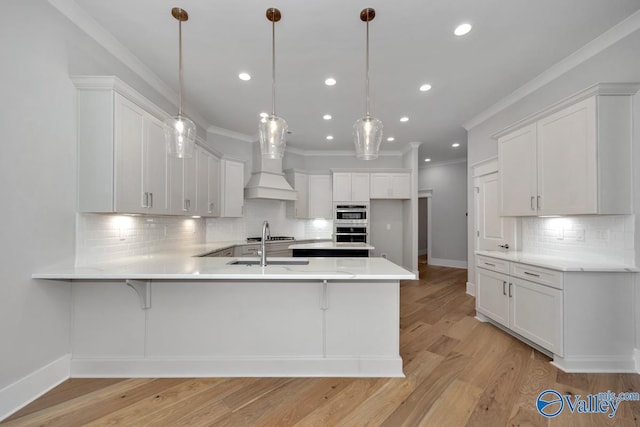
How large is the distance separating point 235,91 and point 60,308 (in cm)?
290

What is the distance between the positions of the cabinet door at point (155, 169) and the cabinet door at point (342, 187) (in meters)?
3.63

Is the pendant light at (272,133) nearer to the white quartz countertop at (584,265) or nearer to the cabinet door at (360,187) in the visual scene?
the white quartz countertop at (584,265)

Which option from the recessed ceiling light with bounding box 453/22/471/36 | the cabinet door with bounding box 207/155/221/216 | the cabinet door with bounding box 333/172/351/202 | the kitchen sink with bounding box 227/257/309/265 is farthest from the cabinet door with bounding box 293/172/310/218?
the recessed ceiling light with bounding box 453/22/471/36

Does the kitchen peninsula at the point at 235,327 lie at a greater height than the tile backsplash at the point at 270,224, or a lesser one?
lesser

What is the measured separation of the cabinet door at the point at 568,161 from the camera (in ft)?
7.52

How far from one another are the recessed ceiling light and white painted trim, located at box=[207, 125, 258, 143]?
384 centimetres

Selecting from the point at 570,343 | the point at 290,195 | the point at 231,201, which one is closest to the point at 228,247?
the point at 231,201

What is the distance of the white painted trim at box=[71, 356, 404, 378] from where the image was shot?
2.18m

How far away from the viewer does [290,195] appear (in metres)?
5.65

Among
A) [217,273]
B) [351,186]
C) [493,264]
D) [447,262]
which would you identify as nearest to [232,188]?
[351,186]

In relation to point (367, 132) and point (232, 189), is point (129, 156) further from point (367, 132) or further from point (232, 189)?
point (232, 189)

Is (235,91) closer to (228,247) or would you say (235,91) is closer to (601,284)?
(228,247)

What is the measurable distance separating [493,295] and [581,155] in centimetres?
173

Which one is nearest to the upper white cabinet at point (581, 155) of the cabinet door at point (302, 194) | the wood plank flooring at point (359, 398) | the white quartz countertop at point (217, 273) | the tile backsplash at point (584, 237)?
the tile backsplash at point (584, 237)
